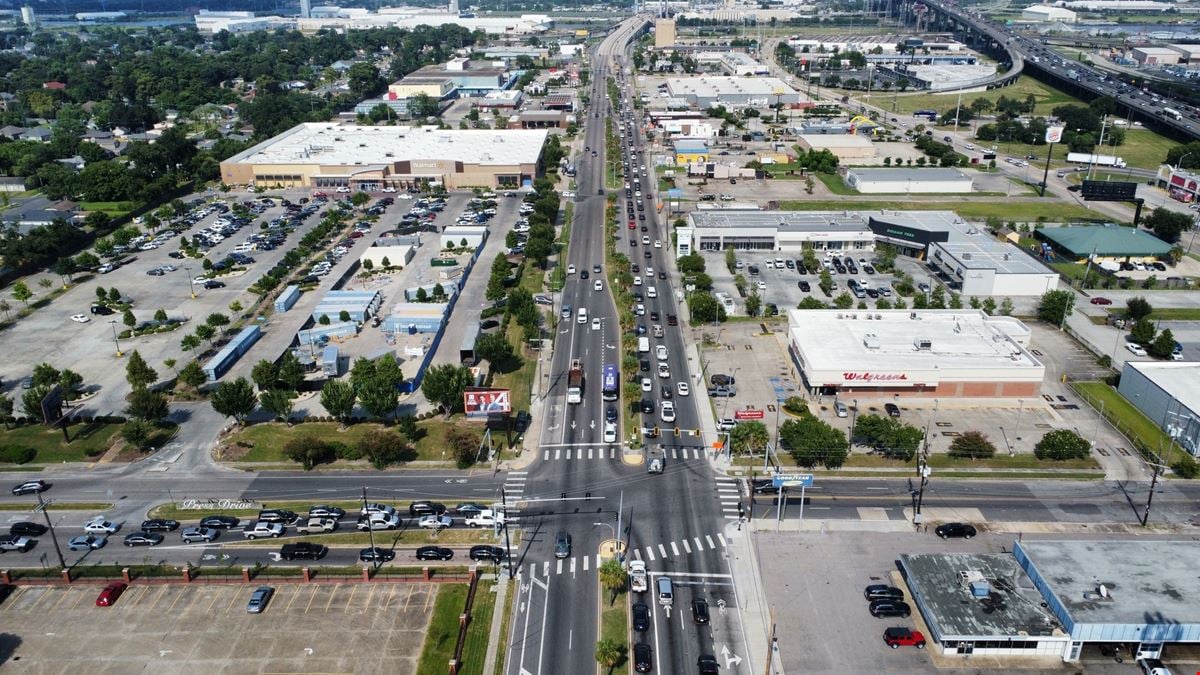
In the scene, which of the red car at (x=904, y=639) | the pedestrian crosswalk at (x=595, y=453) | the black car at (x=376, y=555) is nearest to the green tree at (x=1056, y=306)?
the pedestrian crosswalk at (x=595, y=453)

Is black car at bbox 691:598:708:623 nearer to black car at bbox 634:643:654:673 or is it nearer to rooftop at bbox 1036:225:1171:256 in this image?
black car at bbox 634:643:654:673

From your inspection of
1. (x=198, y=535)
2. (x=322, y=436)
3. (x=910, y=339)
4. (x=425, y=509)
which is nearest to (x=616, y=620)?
(x=425, y=509)

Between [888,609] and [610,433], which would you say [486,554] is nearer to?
[610,433]

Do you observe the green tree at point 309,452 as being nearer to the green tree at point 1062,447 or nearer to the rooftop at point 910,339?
the rooftop at point 910,339

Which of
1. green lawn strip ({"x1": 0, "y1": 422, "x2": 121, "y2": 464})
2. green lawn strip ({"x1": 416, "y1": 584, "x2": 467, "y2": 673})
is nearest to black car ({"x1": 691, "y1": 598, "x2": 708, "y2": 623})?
green lawn strip ({"x1": 416, "y1": 584, "x2": 467, "y2": 673})

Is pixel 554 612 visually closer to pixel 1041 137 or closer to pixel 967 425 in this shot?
pixel 967 425

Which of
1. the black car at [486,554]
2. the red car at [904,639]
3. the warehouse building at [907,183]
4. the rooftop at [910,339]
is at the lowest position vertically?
the black car at [486,554]
